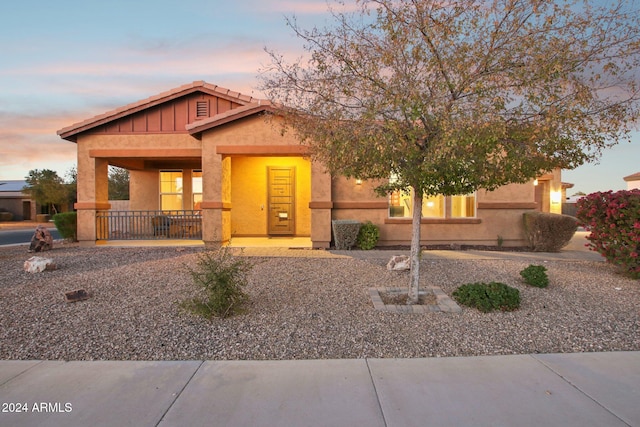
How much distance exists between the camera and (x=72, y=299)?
19.6 feet

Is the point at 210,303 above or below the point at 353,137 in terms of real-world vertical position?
below

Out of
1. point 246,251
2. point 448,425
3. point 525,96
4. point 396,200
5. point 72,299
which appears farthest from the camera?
point 396,200

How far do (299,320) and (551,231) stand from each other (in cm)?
884

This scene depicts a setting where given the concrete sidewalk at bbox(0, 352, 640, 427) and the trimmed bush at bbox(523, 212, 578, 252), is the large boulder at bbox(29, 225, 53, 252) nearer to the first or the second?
the concrete sidewalk at bbox(0, 352, 640, 427)

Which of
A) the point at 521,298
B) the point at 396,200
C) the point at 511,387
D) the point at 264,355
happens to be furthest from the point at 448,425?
the point at 396,200

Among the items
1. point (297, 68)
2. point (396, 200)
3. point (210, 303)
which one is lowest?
point (210, 303)

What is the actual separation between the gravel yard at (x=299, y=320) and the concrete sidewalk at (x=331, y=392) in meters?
0.30

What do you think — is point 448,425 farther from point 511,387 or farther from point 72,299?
point 72,299

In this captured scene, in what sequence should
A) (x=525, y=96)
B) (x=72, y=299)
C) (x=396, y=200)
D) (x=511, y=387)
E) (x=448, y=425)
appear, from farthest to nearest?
(x=396, y=200) → (x=72, y=299) → (x=525, y=96) → (x=511, y=387) → (x=448, y=425)

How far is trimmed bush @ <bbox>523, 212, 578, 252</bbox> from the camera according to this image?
10.9 m

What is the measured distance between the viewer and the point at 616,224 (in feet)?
25.0

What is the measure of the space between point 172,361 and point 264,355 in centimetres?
91

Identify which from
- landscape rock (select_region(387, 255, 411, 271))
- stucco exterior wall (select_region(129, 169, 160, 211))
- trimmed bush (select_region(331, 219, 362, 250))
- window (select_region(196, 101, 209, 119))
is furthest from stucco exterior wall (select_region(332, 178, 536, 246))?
stucco exterior wall (select_region(129, 169, 160, 211))

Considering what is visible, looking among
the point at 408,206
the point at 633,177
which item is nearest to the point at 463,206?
the point at 408,206
